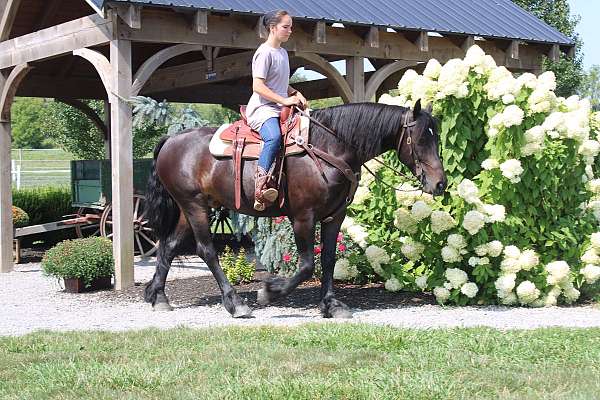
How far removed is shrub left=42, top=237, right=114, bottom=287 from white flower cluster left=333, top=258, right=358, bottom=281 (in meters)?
2.70

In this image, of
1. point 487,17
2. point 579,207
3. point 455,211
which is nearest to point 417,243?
point 455,211

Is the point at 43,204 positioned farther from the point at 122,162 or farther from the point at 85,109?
the point at 122,162

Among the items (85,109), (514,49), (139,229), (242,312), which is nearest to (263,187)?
(242,312)

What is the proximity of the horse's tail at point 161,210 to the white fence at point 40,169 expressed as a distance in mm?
16263

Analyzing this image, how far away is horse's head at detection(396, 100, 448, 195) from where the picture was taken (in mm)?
7613

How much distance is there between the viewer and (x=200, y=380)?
5.18m

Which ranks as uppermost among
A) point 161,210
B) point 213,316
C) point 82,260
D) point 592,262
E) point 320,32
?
point 320,32

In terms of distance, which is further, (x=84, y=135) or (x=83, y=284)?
(x=84, y=135)

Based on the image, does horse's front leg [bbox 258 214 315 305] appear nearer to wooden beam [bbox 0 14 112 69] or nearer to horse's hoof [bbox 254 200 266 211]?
horse's hoof [bbox 254 200 266 211]

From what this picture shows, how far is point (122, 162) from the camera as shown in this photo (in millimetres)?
10234

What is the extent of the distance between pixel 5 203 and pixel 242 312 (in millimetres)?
6667

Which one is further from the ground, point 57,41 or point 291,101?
point 57,41

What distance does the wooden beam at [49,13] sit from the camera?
13688 mm

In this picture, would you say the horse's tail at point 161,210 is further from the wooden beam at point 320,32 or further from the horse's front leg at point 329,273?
the wooden beam at point 320,32
